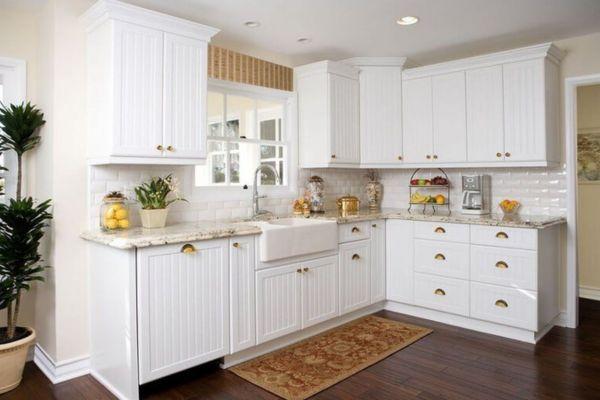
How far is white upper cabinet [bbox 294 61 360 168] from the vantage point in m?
4.13

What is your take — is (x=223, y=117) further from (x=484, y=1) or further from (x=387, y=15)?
(x=484, y=1)

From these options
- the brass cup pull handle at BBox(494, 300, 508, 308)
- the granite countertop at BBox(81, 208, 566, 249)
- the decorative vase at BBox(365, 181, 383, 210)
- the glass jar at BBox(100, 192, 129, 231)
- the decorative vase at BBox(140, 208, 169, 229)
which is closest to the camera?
the granite countertop at BBox(81, 208, 566, 249)

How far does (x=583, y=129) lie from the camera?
16.0 ft

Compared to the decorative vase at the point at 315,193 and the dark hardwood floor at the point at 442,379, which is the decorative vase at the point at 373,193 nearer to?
the decorative vase at the point at 315,193

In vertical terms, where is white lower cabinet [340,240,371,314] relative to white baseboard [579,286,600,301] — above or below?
above

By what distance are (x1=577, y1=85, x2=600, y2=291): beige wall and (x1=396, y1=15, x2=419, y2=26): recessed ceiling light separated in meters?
2.65

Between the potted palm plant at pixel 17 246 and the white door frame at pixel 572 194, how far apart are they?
395 cm

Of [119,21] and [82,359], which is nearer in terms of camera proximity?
[119,21]

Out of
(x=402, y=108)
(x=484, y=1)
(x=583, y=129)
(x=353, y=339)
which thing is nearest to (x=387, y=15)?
(x=484, y=1)

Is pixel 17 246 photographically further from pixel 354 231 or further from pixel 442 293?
pixel 442 293

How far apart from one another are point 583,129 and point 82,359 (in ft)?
17.1

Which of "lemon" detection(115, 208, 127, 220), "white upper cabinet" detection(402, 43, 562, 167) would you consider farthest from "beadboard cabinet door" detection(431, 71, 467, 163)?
"lemon" detection(115, 208, 127, 220)

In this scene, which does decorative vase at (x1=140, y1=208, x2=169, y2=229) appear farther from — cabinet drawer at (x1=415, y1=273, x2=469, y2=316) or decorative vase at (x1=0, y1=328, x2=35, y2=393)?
cabinet drawer at (x1=415, y1=273, x2=469, y2=316)

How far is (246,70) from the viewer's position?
379cm
